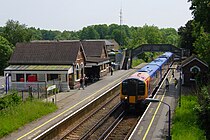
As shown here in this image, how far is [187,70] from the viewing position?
136ft

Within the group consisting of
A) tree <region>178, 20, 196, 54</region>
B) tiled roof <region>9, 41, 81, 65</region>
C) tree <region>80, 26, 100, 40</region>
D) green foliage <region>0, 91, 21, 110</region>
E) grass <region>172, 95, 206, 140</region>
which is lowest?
grass <region>172, 95, 206, 140</region>

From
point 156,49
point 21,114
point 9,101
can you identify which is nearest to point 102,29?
point 156,49

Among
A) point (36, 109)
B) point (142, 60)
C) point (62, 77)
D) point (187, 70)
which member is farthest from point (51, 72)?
point (142, 60)

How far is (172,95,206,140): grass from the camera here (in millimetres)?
18830

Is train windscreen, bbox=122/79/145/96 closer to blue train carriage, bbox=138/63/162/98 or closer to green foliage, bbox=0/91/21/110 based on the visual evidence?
blue train carriage, bbox=138/63/162/98

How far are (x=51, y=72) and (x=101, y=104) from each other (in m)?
8.63

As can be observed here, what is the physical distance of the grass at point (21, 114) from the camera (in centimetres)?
2309

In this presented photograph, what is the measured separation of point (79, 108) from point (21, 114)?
566 centimetres

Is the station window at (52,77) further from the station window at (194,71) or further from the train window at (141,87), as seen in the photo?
the station window at (194,71)

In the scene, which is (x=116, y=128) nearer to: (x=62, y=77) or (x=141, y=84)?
(x=141, y=84)

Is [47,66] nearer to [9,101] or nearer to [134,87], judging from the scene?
[9,101]

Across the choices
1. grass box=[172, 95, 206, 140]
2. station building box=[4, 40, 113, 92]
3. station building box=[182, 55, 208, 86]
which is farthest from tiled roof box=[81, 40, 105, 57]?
grass box=[172, 95, 206, 140]

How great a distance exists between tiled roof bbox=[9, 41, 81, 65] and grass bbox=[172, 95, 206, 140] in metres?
16.8

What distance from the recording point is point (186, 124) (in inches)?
868
